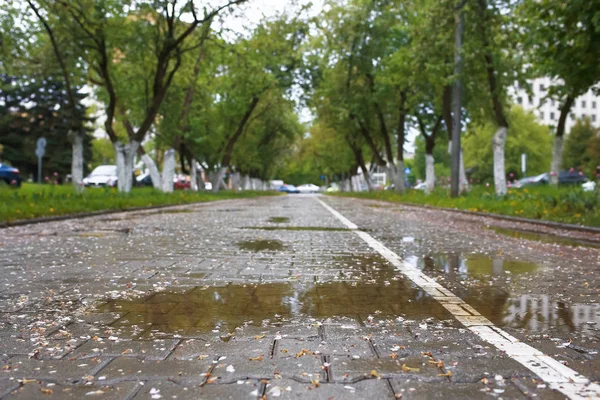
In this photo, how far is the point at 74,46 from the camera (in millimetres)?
24000

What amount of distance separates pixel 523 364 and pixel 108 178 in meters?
41.1

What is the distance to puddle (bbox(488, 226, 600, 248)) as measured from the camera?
36.1 feet

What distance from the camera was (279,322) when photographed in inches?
175

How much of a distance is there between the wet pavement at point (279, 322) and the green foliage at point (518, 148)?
55313 mm

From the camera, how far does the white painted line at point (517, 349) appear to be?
3.03 m

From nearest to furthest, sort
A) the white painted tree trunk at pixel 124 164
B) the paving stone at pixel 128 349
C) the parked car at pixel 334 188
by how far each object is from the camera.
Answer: the paving stone at pixel 128 349 → the white painted tree trunk at pixel 124 164 → the parked car at pixel 334 188

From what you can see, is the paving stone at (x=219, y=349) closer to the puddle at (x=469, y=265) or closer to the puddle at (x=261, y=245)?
the puddle at (x=469, y=265)

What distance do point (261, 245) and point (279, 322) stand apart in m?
5.56

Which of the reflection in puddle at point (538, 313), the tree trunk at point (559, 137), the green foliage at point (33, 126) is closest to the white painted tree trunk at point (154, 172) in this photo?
the green foliage at point (33, 126)

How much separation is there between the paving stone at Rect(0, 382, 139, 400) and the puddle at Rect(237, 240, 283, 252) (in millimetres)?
6197

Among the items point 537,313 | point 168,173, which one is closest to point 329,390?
point 537,313

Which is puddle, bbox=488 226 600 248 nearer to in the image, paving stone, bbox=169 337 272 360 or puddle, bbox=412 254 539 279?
puddle, bbox=412 254 539 279

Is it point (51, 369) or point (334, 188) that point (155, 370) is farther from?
point (334, 188)

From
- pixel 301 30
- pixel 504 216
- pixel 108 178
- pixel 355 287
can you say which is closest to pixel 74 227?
pixel 355 287
